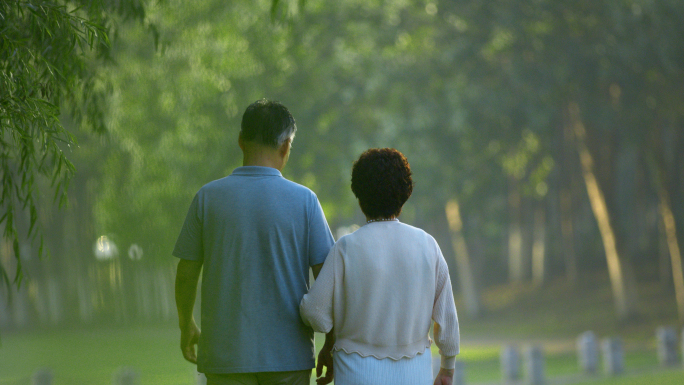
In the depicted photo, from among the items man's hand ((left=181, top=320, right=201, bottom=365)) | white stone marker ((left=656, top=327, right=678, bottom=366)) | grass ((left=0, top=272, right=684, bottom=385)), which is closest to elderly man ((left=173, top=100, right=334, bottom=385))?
man's hand ((left=181, top=320, right=201, bottom=365))

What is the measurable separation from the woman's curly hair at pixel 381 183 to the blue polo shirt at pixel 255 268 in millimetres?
197

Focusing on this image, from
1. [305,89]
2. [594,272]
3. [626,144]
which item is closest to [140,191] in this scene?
[305,89]

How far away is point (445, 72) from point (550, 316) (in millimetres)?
10012

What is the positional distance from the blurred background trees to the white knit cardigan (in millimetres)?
15374

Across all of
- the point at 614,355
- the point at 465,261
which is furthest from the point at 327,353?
the point at 465,261

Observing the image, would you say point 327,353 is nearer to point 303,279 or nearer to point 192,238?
point 303,279

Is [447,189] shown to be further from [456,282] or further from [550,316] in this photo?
[456,282]

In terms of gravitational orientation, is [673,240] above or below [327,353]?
below

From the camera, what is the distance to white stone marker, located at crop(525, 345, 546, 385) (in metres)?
12.8

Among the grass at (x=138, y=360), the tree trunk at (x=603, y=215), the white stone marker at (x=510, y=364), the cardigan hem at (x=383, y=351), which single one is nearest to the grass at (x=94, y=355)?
the grass at (x=138, y=360)

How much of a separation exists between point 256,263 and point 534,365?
1087 cm

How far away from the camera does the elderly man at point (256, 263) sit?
111 inches

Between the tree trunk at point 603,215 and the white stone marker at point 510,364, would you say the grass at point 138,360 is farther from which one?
the tree trunk at point 603,215

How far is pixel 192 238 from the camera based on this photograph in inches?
115
